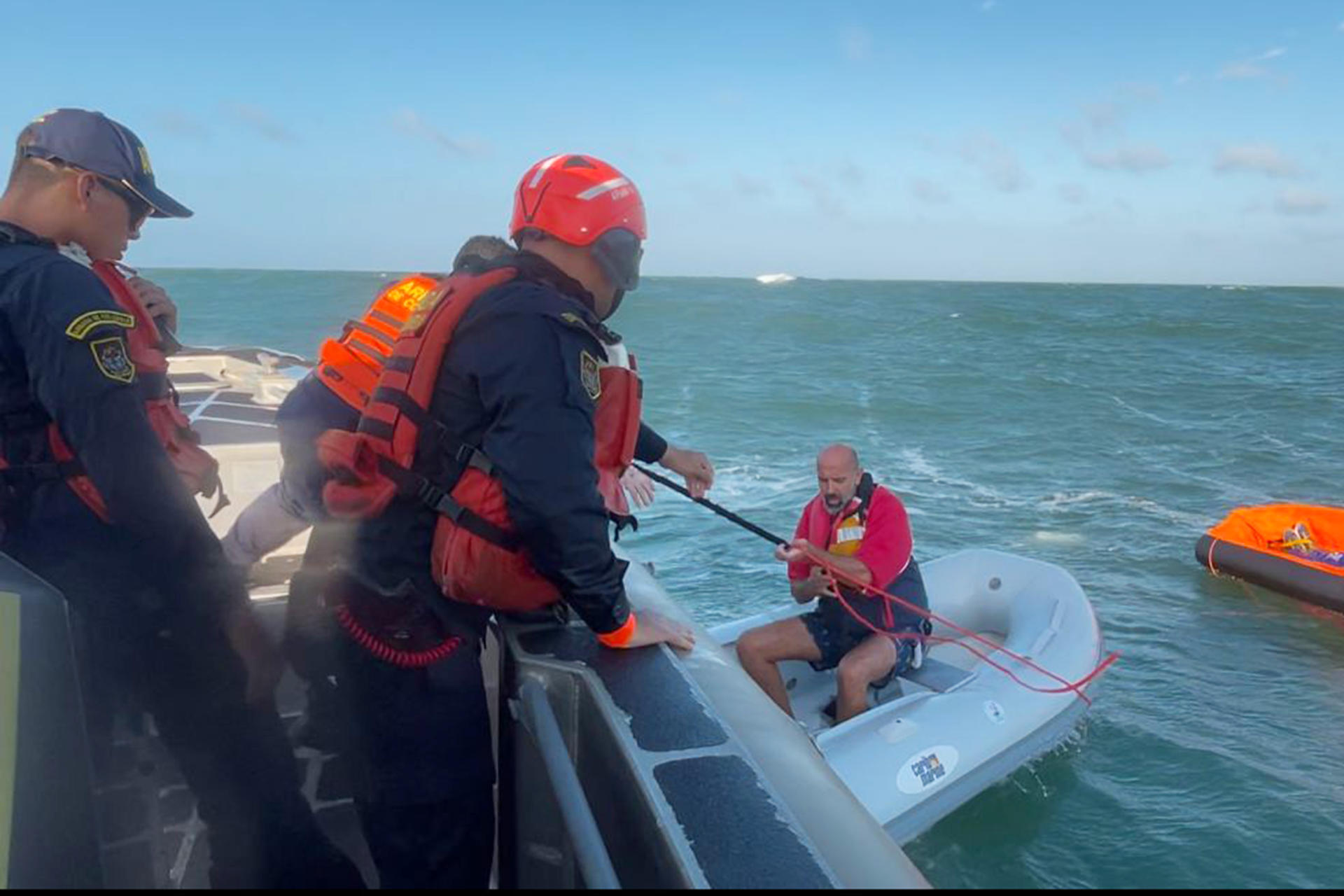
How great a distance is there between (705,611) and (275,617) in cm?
661

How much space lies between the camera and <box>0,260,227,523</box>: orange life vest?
2102 mm

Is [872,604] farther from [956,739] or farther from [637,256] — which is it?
[637,256]

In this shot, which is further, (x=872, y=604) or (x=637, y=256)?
(x=872, y=604)

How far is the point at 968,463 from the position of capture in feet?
54.3

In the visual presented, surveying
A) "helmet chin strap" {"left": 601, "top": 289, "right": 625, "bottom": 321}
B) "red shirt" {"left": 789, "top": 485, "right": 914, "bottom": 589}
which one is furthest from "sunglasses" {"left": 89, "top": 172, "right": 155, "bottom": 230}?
"red shirt" {"left": 789, "top": 485, "right": 914, "bottom": 589}

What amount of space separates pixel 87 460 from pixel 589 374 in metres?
1.02

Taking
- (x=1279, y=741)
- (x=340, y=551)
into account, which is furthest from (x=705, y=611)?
(x=340, y=551)

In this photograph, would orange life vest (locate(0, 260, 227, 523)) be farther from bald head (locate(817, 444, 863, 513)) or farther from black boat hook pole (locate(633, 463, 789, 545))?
bald head (locate(817, 444, 863, 513))

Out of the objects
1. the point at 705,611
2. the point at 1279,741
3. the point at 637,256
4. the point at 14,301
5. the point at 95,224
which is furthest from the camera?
the point at 705,611

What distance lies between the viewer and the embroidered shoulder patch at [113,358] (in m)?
1.88

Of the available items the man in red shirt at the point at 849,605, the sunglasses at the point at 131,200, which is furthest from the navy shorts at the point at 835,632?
the sunglasses at the point at 131,200

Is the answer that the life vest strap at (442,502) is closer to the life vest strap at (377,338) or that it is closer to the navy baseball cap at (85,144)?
the life vest strap at (377,338)

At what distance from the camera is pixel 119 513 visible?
77.5 inches

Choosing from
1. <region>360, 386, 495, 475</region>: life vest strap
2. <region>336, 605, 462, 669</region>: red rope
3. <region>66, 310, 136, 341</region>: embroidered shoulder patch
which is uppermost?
<region>66, 310, 136, 341</region>: embroidered shoulder patch
